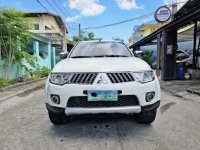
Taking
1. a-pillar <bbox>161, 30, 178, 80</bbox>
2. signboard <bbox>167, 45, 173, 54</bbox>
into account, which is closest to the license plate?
a-pillar <bbox>161, 30, 178, 80</bbox>

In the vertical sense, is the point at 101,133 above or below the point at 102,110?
below

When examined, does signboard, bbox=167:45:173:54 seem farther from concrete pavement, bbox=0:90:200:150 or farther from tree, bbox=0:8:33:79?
concrete pavement, bbox=0:90:200:150

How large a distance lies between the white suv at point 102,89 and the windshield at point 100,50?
1148 millimetres

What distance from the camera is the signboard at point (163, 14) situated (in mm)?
19688

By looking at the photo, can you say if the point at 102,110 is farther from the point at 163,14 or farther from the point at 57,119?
the point at 163,14

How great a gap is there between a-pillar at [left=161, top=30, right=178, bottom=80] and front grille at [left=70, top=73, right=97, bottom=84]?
12.0m

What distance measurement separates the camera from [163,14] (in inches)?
781

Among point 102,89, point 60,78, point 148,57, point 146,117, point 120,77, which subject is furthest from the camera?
point 148,57

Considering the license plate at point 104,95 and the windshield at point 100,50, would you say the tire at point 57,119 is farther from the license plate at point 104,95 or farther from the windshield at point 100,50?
the windshield at point 100,50

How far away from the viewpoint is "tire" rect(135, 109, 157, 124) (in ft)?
16.3

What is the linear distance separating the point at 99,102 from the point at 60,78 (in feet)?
2.44

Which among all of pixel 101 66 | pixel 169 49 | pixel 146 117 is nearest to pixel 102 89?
pixel 101 66

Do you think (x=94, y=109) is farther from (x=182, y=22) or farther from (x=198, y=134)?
(x=182, y=22)

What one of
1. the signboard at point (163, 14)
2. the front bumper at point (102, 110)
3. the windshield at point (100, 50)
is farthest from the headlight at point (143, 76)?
the signboard at point (163, 14)
